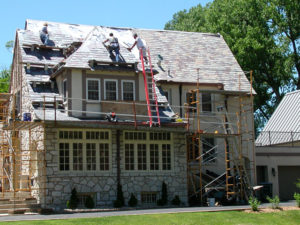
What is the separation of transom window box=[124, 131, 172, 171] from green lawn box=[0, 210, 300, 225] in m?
5.79

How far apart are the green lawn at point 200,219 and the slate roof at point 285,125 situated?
15445mm

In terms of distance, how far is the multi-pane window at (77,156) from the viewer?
27.6 meters

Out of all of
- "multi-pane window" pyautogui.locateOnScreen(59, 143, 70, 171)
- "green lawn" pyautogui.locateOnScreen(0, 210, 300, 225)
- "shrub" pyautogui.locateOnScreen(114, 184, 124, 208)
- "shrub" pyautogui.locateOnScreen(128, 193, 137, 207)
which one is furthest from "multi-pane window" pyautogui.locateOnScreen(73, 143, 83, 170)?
"green lawn" pyautogui.locateOnScreen(0, 210, 300, 225)

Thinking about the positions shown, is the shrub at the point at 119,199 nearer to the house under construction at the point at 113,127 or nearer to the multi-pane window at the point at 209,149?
the house under construction at the point at 113,127

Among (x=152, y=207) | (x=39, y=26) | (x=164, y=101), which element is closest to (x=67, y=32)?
(x=39, y=26)

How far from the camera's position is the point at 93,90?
28.8 m

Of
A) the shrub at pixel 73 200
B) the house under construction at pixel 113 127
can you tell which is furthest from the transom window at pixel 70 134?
the shrub at pixel 73 200

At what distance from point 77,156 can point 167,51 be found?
435 inches

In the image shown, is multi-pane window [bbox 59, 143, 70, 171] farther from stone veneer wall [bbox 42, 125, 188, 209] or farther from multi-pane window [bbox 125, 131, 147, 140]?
multi-pane window [bbox 125, 131, 147, 140]

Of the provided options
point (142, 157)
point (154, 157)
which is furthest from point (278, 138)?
point (142, 157)

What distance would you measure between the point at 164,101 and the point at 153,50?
219 inches

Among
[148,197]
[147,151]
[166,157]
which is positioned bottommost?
[148,197]

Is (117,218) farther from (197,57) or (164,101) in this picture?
(197,57)

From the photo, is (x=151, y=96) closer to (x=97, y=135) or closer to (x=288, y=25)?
(x=97, y=135)
